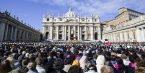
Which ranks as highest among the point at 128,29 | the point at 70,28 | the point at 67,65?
the point at 70,28

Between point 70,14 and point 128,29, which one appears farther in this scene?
point 70,14

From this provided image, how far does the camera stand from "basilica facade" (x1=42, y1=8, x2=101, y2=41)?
119169mm

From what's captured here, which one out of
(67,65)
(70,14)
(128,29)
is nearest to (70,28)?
(70,14)

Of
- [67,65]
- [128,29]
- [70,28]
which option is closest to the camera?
[67,65]

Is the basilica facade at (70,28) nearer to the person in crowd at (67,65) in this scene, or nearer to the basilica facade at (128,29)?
the basilica facade at (128,29)

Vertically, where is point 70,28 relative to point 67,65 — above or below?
above

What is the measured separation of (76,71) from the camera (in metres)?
5.09

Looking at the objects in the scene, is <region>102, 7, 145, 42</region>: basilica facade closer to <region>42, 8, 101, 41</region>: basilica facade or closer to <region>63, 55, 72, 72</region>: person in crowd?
<region>42, 8, 101, 41</region>: basilica facade

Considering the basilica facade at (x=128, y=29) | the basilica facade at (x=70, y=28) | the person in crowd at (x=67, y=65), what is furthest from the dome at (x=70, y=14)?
the person in crowd at (x=67, y=65)

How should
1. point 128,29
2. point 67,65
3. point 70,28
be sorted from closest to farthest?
point 67,65 → point 128,29 → point 70,28

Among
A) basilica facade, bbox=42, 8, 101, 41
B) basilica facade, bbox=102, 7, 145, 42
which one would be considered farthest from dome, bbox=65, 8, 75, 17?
basilica facade, bbox=102, 7, 145, 42

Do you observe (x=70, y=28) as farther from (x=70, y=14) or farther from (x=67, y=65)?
(x=67, y=65)

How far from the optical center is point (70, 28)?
120938 millimetres

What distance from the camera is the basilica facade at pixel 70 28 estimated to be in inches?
4692
